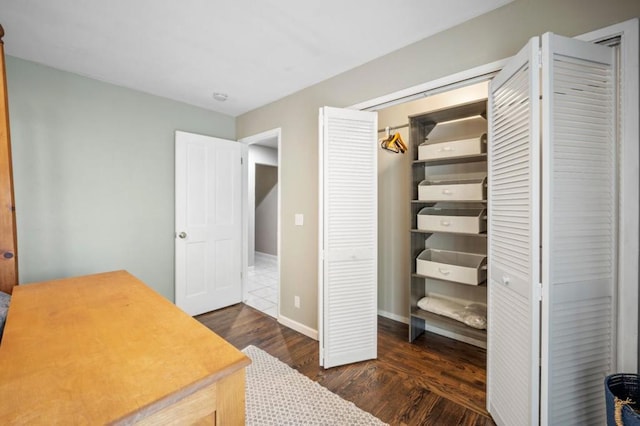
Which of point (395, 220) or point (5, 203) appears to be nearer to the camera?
point (5, 203)

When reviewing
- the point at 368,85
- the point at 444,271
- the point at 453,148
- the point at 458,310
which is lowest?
the point at 458,310

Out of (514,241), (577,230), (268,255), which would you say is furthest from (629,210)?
(268,255)

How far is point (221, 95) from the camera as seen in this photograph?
2.83m

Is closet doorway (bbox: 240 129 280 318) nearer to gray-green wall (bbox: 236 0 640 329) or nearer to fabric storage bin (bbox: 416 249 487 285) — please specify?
gray-green wall (bbox: 236 0 640 329)

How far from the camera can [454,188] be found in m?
2.35

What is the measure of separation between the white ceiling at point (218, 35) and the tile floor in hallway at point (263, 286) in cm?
255

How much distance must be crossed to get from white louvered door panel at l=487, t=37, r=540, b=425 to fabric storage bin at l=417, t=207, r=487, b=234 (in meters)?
0.75

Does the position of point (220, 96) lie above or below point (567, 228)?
above

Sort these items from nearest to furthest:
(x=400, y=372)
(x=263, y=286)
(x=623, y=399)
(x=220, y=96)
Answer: (x=623, y=399) < (x=400, y=372) < (x=220, y=96) < (x=263, y=286)

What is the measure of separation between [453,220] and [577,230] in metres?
1.13

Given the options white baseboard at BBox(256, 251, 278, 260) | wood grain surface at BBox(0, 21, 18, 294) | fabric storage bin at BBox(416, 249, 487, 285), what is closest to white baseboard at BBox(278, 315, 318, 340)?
fabric storage bin at BBox(416, 249, 487, 285)

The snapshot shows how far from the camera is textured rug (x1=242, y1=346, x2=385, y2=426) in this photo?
1.57 metres

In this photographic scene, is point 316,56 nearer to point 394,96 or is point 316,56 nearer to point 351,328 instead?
point 394,96

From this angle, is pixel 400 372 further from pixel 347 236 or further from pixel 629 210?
pixel 629 210
